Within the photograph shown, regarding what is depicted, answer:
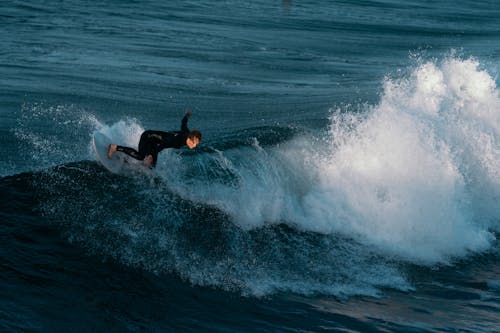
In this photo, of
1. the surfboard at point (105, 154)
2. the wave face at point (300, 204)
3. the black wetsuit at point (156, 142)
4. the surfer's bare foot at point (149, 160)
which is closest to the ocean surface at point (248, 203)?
the wave face at point (300, 204)

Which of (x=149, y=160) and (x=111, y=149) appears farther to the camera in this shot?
(x=111, y=149)

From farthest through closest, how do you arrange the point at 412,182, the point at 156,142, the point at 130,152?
the point at 412,182
the point at 130,152
the point at 156,142

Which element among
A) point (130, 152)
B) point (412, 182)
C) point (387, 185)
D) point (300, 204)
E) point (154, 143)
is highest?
point (154, 143)

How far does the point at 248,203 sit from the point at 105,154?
3.00 metres

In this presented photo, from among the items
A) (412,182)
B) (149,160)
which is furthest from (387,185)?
(149,160)

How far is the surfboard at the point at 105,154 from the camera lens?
549 inches

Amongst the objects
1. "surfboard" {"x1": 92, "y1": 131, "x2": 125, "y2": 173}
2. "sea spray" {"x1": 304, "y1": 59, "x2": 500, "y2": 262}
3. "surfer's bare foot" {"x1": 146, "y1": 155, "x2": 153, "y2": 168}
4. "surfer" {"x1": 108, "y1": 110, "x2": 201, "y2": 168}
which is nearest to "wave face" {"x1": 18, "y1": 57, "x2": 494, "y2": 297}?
"sea spray" {"x1": 304, "y1": 59, "x2": 500, "y2": 262}

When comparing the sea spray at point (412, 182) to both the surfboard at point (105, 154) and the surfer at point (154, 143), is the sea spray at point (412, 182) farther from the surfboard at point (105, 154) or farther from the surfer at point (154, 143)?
the surfboard at point (105, 154)

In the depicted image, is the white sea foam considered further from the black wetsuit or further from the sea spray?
the black wetsuit

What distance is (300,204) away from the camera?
48.6 ft

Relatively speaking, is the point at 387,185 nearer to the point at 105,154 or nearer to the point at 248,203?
the point at 248,203

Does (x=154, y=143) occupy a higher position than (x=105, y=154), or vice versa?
(x=154, y=143)

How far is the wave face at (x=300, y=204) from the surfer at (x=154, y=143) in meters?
0.71

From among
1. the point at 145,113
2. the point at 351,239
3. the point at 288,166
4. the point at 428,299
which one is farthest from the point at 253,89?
the point at 428,299
